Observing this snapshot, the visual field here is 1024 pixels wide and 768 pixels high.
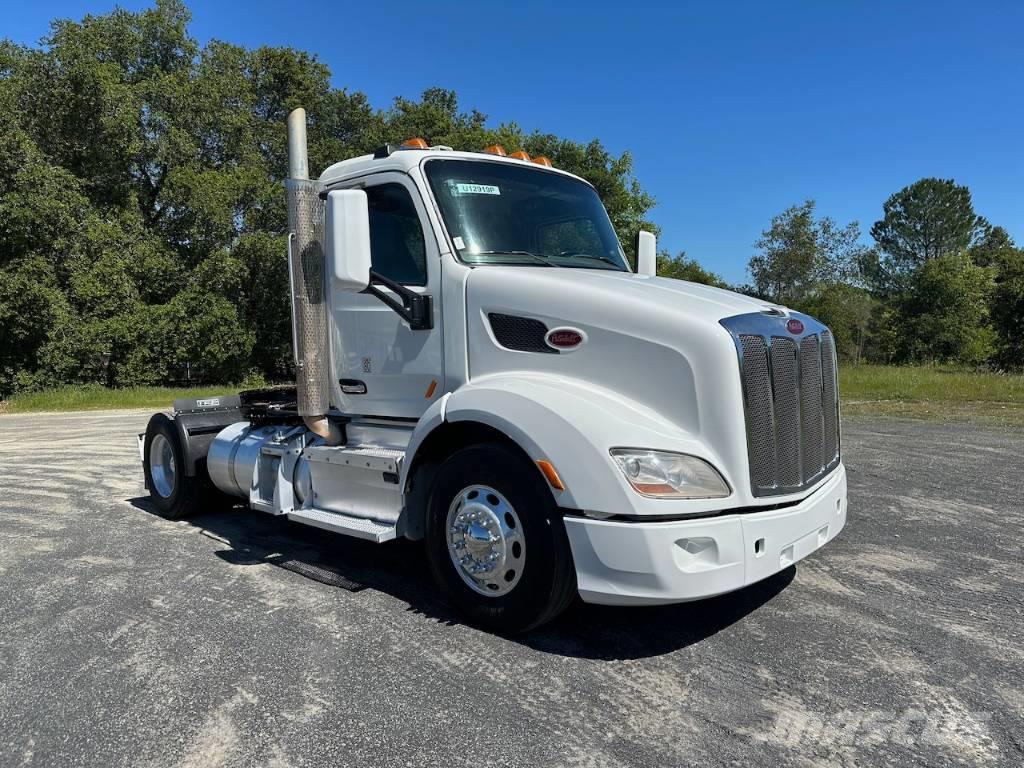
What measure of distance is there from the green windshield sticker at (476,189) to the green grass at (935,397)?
11.9 meters

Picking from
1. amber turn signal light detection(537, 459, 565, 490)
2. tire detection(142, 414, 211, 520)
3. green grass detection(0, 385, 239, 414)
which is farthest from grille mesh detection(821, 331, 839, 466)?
green grass detection(0, 385, 239, 414)

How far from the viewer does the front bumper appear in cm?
313

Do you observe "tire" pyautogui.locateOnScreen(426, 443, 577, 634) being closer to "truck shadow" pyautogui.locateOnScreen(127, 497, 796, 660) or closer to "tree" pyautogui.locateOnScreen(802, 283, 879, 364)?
"truck shadow" pyautogui.locateOnScreen(127, 497, 796, 660)

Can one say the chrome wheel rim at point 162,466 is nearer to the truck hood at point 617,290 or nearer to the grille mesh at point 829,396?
the truck hood at point 617,290

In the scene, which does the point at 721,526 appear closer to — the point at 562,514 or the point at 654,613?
the point at 562,514

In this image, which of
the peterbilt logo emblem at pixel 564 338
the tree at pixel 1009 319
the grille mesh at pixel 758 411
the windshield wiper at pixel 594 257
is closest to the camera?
the grille mesh at pixel 758 411

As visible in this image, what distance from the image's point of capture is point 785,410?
358 centimetres

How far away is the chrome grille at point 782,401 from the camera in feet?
11.2

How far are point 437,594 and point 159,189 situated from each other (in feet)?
98.7

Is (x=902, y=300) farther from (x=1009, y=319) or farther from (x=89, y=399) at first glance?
(x=89, y=399)

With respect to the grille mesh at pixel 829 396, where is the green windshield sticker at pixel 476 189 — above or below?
above

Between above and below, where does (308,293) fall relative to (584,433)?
above

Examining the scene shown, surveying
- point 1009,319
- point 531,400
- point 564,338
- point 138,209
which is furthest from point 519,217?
point 1009,319

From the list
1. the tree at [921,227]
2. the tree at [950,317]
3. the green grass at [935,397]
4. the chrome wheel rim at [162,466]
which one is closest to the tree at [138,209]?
the green grass at [935,397]
